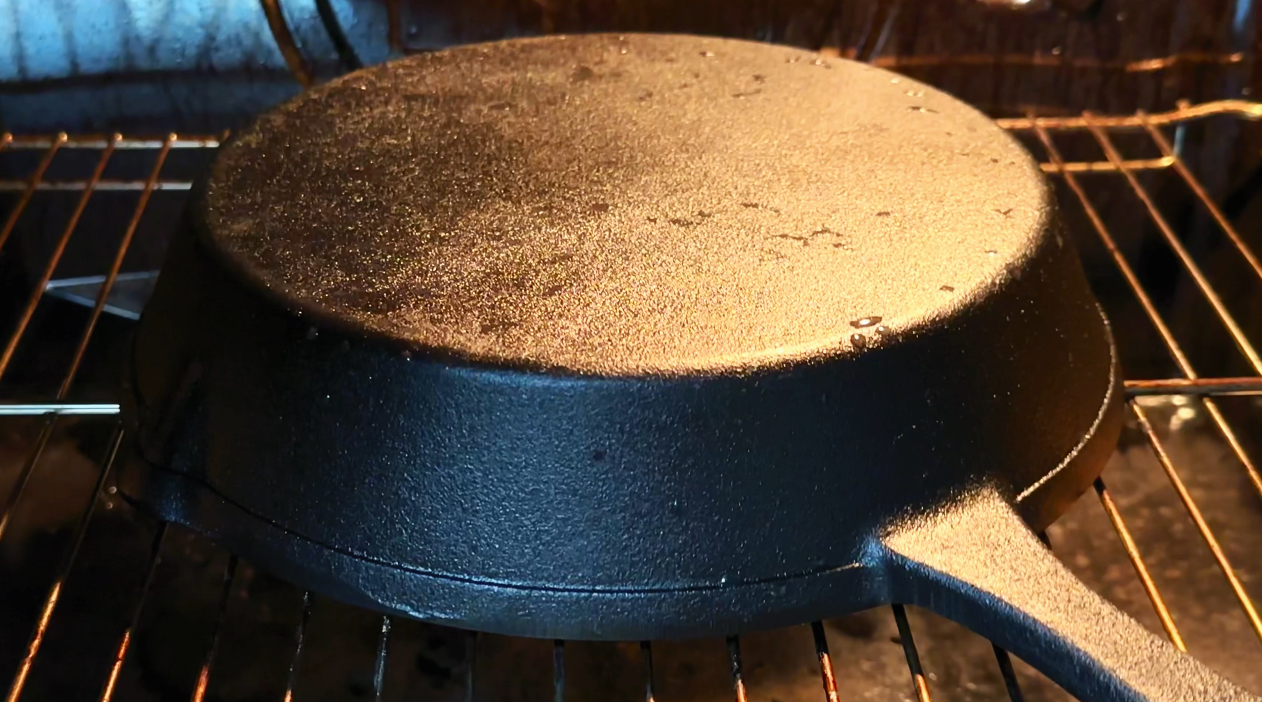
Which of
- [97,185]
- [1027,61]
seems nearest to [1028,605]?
[1027,61]

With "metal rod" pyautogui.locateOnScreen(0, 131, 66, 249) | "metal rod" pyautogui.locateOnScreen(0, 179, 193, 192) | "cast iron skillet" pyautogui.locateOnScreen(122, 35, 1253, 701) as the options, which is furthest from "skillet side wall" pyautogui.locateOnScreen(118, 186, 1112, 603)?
"metal rod" pyautogui.locateOnScreen(0, 179, 193, 192)

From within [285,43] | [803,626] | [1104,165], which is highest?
[285,43]

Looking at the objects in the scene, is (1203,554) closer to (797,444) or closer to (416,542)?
(797,444)

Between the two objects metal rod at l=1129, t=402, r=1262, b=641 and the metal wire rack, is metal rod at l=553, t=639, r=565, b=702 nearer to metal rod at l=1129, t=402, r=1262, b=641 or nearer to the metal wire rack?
the metal wire rack

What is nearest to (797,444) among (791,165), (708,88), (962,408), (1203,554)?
(962,408)

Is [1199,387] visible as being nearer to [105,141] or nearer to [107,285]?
[107,285]

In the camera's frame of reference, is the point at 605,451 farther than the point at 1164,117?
No

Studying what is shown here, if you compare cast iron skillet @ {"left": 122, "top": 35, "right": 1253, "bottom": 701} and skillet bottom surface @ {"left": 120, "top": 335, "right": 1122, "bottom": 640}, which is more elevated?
cast iron skillet @ {"left": 122, "top": 35, "right": 1253, "bottom": 701}
